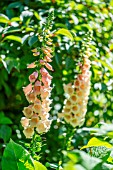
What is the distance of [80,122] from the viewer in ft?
6.99

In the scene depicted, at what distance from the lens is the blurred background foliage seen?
2514mm

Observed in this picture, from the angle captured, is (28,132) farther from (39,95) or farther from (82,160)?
(82,160)

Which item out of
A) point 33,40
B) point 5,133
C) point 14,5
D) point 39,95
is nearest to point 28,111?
point 39,95

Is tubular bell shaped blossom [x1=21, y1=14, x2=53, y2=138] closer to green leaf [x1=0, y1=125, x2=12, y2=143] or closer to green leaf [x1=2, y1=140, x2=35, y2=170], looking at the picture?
green leaf [x1=2, y1=140, x2=35, y2=170]

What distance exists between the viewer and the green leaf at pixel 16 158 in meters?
1.38

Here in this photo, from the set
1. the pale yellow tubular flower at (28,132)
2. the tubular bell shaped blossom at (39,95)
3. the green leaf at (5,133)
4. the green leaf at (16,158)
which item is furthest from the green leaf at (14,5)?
the green leaf at (16,158)

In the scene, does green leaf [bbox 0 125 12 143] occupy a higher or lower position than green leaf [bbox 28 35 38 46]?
lower

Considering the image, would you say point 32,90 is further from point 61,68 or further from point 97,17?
point 97,17

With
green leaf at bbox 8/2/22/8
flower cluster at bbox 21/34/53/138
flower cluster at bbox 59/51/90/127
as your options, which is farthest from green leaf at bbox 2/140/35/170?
green leaf at bbox 8/2/22/8

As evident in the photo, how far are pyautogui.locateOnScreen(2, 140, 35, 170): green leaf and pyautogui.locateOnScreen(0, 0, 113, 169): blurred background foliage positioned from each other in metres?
0.96

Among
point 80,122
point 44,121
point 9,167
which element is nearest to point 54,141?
point 80,122

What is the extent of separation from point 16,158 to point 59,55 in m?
1.26

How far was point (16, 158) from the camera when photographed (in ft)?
4.61

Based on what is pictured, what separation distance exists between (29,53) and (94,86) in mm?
505
